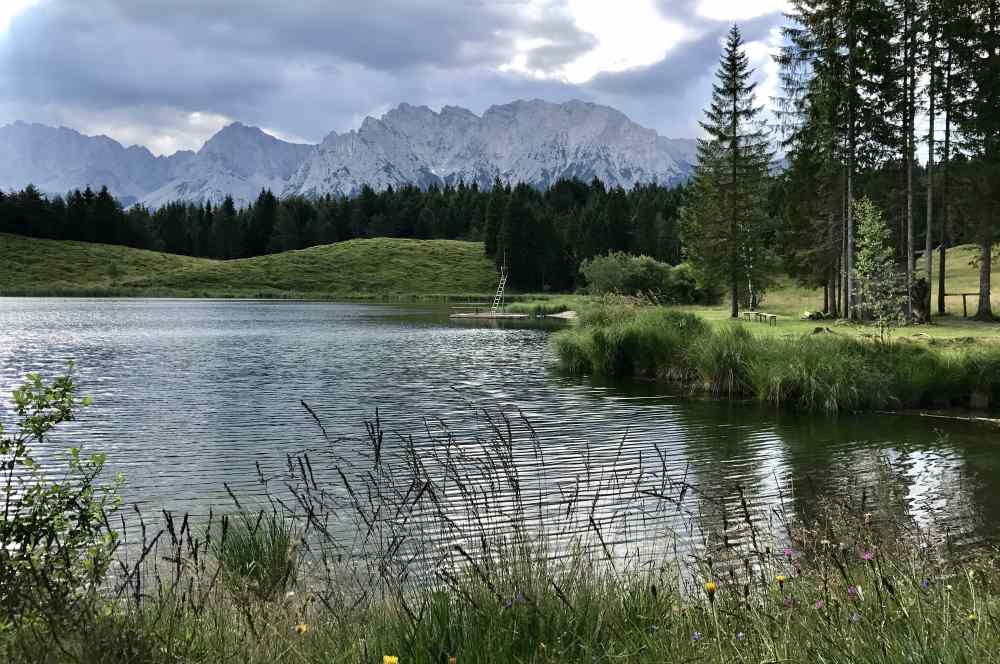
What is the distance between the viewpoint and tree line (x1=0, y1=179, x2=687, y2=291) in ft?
362

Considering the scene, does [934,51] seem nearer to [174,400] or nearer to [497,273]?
[174,400]

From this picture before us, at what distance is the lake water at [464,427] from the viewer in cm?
1182

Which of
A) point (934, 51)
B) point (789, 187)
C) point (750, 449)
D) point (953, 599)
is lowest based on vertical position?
point (750, 449)

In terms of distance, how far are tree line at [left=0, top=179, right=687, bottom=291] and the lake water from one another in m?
72.8

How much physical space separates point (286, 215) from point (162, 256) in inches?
1075

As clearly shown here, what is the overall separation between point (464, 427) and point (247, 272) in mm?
103766

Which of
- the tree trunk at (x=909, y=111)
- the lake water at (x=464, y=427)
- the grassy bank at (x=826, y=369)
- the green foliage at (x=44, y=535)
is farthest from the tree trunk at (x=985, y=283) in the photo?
the green foliage at (x=44, y=535)

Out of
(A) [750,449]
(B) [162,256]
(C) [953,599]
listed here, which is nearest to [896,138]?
(A) [750,449]

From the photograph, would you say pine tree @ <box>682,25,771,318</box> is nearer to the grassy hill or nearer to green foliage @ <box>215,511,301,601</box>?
green foliage @ <box>215,511,301,601</box>

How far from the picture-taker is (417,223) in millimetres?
155000

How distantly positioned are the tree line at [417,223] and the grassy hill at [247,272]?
7958 millimetres

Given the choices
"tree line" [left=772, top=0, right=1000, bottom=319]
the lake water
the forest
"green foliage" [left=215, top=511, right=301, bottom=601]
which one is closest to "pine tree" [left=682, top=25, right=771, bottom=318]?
the forest

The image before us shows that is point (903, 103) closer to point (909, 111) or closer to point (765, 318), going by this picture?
point (909, 111)

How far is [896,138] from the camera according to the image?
36.9 metres
